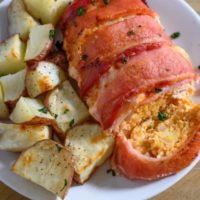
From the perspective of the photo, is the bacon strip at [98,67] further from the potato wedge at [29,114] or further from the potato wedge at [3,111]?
the potato wedge at [3,111]

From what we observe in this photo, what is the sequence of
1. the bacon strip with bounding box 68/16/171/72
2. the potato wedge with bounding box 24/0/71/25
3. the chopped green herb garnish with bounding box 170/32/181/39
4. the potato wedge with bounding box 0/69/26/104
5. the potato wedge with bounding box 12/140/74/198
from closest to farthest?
1. the potato wedge with bounding box 12/140/74/198
2. the bacon strip with bounding box 68/16/171/72
3. the potato wedge with bounding box 0/69/26/104
4. the potato wedge with bounding box 24/0/71/25
5. the chopped green herb garnish with bounding box 170/32/181/39

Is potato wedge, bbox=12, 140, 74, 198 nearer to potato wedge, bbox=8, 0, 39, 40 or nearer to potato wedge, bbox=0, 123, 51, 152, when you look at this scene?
potato wedge, bbox=0, 123, 51, 152

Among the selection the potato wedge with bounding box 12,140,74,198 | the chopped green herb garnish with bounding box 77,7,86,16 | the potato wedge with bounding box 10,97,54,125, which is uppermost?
the chopped green herb garnish with bounding box 77,7,86,16

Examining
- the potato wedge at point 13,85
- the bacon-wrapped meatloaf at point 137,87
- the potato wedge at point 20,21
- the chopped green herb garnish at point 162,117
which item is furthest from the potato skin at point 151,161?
the potato wedge at point 20,21

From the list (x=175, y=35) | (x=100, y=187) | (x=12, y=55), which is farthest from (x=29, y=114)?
(x=175, y=35)

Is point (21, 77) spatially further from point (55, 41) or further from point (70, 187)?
point (70, 187)

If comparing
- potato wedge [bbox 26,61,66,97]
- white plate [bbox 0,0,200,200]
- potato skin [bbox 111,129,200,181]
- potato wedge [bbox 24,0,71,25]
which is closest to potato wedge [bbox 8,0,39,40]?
potato wedge [bbox 24,0,71,25]
